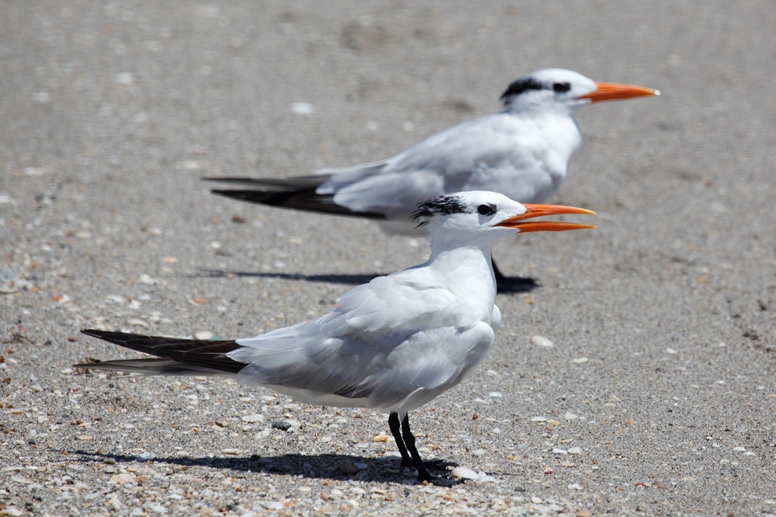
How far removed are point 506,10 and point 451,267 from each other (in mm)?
6238

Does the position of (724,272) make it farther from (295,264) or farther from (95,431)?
(95,431)

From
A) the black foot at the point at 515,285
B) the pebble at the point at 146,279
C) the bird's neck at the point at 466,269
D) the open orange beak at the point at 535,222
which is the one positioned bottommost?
the black foot at the point at 515,285

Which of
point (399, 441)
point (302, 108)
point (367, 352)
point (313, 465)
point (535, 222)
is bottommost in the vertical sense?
point (313, 465)

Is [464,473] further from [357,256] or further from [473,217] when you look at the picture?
[357,256]

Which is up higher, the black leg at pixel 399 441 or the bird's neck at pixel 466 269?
the bird's neck at pixel 466 269

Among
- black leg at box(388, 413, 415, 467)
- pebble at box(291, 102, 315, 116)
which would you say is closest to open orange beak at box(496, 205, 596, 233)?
black leg at box(388, 413, 415, 467)

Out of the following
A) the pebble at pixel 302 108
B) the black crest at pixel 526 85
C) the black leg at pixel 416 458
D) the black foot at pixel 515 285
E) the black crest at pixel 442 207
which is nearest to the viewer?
the black leg at pixel 416 458

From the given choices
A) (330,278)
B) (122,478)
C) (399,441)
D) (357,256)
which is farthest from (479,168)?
(122,478)

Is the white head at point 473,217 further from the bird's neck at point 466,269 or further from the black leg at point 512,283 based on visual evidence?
the black leg at point 512,283

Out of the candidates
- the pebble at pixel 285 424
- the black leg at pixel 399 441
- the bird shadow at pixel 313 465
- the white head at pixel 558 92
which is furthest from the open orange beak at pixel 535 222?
the white head at pixel 558 92

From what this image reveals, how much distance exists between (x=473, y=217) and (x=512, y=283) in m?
1.99

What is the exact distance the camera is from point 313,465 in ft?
11.6

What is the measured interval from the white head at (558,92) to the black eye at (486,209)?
2200mm

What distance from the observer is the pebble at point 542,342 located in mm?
4707
